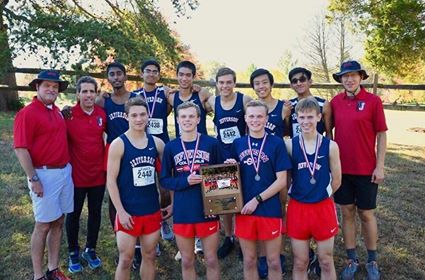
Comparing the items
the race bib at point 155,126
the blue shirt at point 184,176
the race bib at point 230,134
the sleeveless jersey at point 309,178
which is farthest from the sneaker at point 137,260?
the sleeveless jersey at point 309,178

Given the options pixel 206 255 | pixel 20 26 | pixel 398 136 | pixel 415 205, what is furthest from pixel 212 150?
pixel 398 136

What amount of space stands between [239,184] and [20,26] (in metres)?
9.49

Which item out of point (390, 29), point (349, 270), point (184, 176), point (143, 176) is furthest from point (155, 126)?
point (390, 29)

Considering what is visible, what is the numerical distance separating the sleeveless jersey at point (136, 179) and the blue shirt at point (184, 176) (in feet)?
0.49

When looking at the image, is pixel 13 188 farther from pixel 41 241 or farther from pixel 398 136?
pixel 398 136

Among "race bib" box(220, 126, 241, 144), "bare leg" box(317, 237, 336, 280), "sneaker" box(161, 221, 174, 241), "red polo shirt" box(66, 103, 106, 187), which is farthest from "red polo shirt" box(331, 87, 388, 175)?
"red polo shirt" box(66, 103, 106, 187)

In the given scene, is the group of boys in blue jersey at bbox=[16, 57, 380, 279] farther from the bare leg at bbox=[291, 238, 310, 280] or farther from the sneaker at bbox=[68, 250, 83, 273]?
the sneaker at bbox=[68, 250, 83, 273]

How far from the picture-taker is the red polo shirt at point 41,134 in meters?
3.62

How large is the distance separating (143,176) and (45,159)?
3.53ft

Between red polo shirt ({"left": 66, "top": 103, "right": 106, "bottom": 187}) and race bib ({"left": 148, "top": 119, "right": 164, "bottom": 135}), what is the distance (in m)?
0.61

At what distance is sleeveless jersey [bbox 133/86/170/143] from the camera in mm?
4633

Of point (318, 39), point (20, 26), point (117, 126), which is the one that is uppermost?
point (318, 39)

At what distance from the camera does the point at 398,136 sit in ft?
42.7

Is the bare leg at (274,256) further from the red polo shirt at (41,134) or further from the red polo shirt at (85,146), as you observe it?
the red polo shirt at (41,134)
